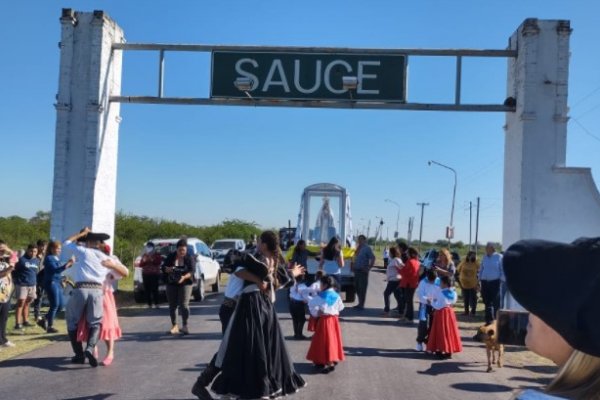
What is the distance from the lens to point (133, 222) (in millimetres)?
46031

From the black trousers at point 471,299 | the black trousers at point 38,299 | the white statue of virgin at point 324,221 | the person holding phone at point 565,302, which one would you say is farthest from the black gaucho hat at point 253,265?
the white statue of virgin at point 324,221

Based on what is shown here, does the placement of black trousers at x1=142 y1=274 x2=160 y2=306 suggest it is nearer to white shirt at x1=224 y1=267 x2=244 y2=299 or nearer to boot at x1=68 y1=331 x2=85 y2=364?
boot at x1=68 y1=331 x2=85 y2=364

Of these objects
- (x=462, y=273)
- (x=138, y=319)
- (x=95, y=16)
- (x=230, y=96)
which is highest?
(x=95, y=16)

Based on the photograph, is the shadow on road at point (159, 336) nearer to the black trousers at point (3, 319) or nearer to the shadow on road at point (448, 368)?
the black trousers at point (3, 319)

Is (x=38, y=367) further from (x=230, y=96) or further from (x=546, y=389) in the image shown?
(x=546, y=389)

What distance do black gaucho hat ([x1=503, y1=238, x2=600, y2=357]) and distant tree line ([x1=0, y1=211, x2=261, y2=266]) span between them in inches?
933

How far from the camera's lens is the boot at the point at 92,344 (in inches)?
344

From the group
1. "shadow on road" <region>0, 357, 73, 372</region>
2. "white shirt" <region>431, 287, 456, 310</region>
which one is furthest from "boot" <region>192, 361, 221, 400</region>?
"white shirt" <region>431, 287, 456, 310</region>

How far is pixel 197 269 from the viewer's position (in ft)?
56.0

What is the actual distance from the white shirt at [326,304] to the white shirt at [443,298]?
194 cm

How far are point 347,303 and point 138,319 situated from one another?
6.40 metres

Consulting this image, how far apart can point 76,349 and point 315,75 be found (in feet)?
26.6

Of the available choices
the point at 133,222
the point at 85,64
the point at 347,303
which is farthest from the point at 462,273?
the point at 133,222

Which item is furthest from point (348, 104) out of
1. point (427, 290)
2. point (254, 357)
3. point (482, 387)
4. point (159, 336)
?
point (254, 357)
